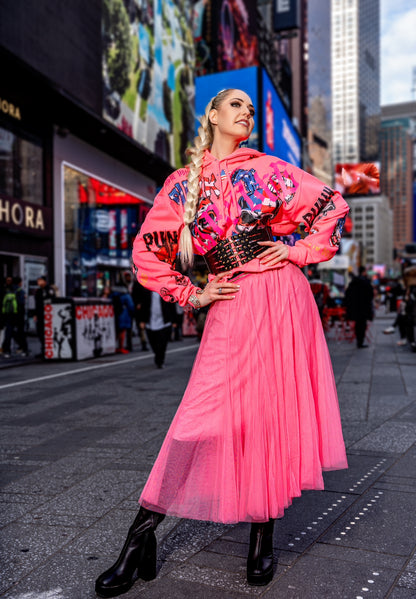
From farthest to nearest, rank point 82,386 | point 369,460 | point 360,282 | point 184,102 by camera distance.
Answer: point 184,102 → point 360,282 → point 82,386 → point 369,460

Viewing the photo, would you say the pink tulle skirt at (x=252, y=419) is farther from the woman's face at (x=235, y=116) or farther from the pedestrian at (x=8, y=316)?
the pedestrian at (x=8, y=316)

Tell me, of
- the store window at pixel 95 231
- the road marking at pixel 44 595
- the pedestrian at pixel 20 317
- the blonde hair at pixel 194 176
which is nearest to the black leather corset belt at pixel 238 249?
the blonde hair at pixel 194 176

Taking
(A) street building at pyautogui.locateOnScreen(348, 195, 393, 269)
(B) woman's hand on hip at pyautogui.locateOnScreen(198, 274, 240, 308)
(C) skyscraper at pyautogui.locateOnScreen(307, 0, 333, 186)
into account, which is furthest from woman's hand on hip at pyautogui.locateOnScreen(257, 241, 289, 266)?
(A) street building at pyautogui.locateOnScreen(348, 195, 393, 269)

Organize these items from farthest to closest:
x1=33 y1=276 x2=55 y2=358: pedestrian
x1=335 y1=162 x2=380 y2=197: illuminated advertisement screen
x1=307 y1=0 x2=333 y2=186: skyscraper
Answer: x1=307 y1=0 x2=333 y2=186: skyscraper < x1=33 y1=276 x2=55 y2=358: pedestrian < x1=335 y1=162 x2=380 y2=197: illuminated advertisement screen

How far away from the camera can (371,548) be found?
7.88 ft

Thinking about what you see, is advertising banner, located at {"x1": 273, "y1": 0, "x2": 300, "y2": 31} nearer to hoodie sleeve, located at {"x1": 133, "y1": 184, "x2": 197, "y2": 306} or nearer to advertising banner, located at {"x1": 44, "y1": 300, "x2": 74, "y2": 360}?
advertising banner, located at {"x1": 44, "y1": 300, "x2": 74, "y2": 360}

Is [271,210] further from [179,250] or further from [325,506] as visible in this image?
[325,506]

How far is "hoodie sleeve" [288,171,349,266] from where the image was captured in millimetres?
2326

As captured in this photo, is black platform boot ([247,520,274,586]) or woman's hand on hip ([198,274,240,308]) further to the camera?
woman's hand on hip ([198,274,240,308])

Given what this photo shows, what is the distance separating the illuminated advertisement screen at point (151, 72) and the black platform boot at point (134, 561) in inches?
746

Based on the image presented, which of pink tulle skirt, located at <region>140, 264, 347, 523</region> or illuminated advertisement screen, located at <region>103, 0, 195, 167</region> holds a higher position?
illuminated advertisement screen, located at <region>103, 0, 195, 167</region>

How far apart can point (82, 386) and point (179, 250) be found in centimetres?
557

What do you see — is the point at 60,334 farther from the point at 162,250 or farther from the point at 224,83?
the point at 224,83

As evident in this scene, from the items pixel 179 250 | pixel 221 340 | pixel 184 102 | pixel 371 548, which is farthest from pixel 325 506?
pixel 184 102
